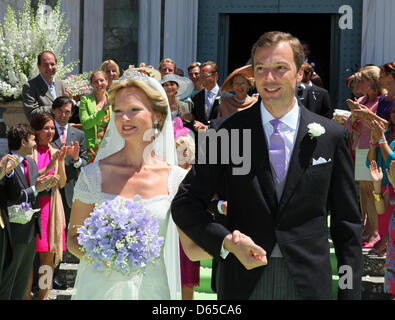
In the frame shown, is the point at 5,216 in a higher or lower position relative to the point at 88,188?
lower

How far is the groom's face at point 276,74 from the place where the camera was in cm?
322

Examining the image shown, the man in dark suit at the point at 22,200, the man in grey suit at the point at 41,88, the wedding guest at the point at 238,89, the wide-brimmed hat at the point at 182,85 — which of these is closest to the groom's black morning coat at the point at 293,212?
the man in dark suit at the point at 22,200

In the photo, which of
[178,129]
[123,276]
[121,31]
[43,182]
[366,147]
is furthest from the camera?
[121,31]

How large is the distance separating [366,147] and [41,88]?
397 centimetres

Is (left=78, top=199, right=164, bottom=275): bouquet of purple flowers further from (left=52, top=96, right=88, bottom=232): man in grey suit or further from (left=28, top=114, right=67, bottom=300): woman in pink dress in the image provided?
(left=52, top=96, right=88, bottom=232): man in grey suit

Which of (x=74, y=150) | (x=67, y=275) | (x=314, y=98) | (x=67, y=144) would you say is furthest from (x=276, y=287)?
(x=67, y=144)

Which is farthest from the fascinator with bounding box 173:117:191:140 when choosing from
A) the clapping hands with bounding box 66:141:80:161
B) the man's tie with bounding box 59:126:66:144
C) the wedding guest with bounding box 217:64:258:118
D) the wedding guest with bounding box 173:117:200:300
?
the man's tie with bounding box 59:126:66:144

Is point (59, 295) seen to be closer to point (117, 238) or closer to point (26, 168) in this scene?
point (26, 168)

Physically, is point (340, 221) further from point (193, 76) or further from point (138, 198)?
point (193, 76)

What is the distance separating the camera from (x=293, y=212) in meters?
3.11

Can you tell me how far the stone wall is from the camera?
12.5 m

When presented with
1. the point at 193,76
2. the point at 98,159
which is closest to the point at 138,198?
the point at 98,159

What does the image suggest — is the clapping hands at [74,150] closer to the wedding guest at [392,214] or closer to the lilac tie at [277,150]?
the wedding guest at [392,214]

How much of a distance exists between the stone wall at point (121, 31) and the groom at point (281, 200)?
9402 millimetres
